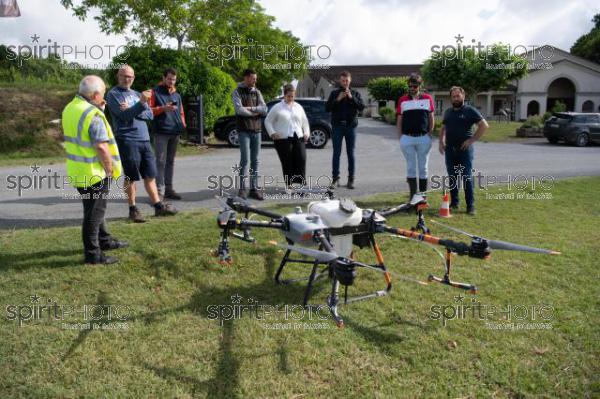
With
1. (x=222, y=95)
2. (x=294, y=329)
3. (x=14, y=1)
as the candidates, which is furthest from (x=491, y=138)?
(x=294, y=329)

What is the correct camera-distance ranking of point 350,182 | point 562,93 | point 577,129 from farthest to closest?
point 562,93
point 577,129
point 350,182

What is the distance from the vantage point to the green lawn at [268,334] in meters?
3.47

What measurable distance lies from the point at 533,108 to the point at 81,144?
159 feet

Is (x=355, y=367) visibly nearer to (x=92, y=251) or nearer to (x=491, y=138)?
(x=92, y=251)

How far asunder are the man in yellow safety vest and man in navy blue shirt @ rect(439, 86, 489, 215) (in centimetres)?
514

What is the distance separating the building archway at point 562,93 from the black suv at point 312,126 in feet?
122

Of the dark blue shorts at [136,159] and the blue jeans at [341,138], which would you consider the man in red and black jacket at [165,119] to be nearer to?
the dark blue shorts at [136,159]

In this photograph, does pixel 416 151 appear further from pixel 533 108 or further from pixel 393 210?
pixel 533 108

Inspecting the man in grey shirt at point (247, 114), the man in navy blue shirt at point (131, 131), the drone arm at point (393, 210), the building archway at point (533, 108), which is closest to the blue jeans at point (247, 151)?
the man in grey shirt at point (247, 114)

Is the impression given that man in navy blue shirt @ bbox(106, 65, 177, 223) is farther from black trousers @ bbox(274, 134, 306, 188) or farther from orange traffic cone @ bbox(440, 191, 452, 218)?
orange traffic cone @ bbox(440, 191, 452, 218)

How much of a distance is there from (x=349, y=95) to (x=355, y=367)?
231 inches

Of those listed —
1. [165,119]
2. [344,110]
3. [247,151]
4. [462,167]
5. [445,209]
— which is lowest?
[445,209]

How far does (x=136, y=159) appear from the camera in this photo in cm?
637

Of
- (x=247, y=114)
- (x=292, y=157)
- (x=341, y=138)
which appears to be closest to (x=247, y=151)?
(x=247, y=114)
